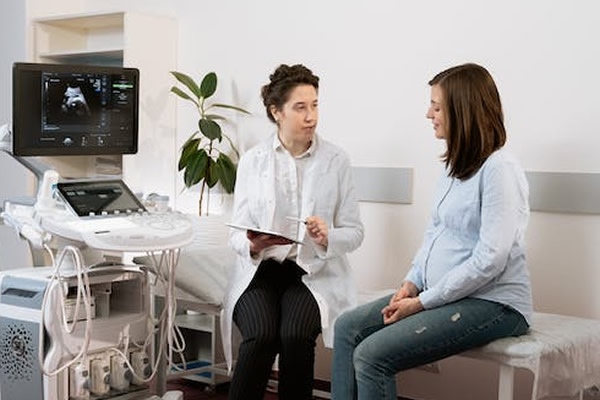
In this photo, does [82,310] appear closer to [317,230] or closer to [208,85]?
[317,230]

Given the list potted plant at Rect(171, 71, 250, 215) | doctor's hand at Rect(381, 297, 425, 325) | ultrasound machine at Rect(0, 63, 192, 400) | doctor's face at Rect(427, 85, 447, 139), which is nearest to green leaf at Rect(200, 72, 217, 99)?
potted plant at Rect(171, 71, 250, 215)

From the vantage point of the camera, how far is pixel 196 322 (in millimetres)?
3789

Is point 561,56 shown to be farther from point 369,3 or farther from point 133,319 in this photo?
point 133,319

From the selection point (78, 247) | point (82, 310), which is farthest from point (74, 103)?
point (82, 310)

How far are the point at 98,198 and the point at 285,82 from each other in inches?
30.3

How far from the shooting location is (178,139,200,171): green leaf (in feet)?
13.0

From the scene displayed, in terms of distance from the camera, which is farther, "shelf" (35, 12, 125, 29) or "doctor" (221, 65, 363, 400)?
"shelf" (35, 12, 125, 29)

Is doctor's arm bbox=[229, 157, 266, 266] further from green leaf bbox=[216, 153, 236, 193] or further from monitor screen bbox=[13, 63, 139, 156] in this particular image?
green leaf bbox=[216, 153, 236, 193]

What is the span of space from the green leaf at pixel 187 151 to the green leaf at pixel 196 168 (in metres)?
0.02

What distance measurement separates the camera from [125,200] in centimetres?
288

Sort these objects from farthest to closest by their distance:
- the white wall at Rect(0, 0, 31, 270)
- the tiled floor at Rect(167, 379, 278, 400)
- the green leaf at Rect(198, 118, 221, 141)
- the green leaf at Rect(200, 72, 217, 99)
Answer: the white wall at Rect(0, 0, 31, 270) < the green leaf at Rect(200, 72, 217, 99) < the green leaf at Rect(198, 118, 221, 141) < the tiled floor at Rect(167, 379, 278, 400)

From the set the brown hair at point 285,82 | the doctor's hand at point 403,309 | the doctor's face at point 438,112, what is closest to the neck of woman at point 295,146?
the brown hair at point 285,82

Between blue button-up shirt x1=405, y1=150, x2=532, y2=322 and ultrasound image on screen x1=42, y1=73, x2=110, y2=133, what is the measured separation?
3.87 feet

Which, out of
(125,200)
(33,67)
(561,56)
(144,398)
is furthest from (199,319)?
(561,56)
